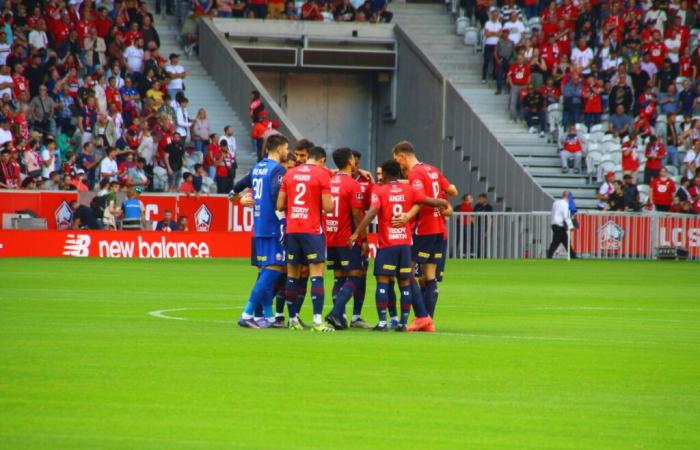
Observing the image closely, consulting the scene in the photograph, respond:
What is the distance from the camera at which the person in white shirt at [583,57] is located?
46.6 m

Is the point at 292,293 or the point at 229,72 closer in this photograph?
the point at 292,293

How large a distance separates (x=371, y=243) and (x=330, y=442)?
26164 millimetres

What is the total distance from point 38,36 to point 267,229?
82.9 ft

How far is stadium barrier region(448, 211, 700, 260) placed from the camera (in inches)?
1526

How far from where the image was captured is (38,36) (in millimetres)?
39594

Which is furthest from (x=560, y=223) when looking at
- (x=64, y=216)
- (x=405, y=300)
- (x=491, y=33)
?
(x=405, y=300)

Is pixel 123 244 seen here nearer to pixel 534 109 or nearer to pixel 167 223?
pixel 167 223

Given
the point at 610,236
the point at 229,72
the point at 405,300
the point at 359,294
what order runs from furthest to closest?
the point at 229,72 → the point at 610,236 → the point at 359,294 → the point at 405,300

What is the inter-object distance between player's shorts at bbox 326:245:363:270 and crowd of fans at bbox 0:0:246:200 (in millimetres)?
20056

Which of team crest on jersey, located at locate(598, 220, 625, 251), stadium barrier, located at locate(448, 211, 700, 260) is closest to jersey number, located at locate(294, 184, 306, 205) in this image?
stadium barrier, located at locate(448, 211, 700, 260)

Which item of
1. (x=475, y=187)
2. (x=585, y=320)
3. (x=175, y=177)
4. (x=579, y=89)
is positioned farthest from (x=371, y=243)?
(x=585, y=320)

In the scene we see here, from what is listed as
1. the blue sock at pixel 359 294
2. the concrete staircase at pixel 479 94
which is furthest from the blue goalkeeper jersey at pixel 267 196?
the concrete staircase at pixel 479 94

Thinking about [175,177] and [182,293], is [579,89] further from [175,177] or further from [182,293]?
[182,293]

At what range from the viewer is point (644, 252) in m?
40.1
